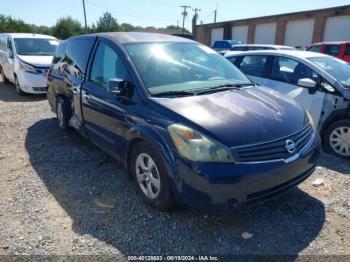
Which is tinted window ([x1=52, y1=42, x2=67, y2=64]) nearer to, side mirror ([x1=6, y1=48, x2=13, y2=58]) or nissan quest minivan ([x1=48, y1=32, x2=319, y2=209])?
nissan quest minivan ([x1=48, y1=32, x2=319, y2=209])

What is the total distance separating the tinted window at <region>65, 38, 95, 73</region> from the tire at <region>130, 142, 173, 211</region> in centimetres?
173

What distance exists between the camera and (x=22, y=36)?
32.1 ft

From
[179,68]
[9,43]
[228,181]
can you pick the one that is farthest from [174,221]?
[9,43]

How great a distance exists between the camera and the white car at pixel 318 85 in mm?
4531

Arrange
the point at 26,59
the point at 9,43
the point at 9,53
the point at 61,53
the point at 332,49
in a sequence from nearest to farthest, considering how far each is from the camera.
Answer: the point at 61,53 < the point at 26,59 < the point at 9,53 < the point at 9,43 < the point at 332,49

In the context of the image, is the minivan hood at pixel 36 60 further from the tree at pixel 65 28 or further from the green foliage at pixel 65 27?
the tree at pixel 65 28

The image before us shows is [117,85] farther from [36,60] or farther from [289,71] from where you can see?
[36,60]

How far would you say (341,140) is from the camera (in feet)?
Result: 14.9

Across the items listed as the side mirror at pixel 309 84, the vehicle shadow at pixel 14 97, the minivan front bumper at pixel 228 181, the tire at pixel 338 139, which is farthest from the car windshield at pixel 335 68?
the vehicle shadow at pixel 14 97

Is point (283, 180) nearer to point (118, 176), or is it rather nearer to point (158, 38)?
point (118, 176)

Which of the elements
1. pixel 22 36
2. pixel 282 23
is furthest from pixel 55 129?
pixel 282 23

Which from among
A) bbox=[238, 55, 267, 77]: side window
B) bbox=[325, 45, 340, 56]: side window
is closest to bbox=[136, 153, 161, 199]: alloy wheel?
bbox=[238, 55, 267, 77]: side window

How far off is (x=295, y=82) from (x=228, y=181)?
324cm

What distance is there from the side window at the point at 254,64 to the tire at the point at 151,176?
3287 millimetres
